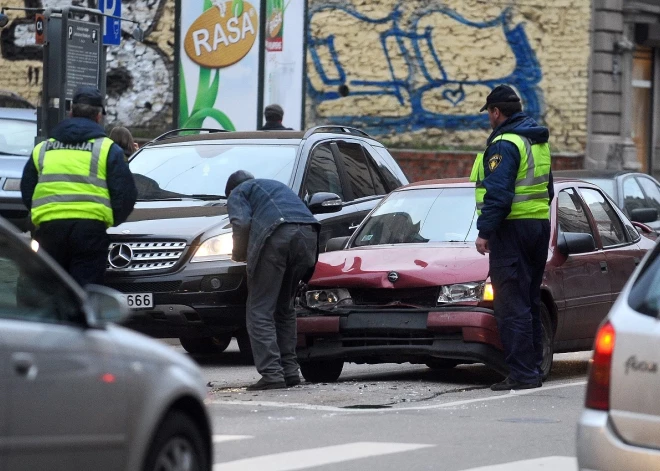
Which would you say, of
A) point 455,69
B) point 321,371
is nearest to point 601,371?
point 321,371

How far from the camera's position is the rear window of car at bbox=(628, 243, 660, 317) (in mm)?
5922

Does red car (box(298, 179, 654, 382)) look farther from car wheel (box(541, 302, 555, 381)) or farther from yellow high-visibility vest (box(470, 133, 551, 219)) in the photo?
yellow high-visibility vest (box(470, 133, 551, 219))

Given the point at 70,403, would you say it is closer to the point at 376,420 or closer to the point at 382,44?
the point at 376,420

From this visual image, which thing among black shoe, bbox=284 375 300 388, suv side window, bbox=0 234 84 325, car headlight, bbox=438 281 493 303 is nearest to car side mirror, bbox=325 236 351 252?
black shoe, bbox=284 375 300 388

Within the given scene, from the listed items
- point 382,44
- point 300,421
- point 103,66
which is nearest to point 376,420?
point 300,421

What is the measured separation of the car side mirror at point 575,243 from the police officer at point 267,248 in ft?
6.09

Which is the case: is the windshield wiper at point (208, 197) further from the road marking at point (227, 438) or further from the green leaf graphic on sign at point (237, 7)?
the green leaf graphic on sign at point (237, 7)

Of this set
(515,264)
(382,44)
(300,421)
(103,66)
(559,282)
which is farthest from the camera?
(382,44)

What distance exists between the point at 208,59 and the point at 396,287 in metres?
11.3

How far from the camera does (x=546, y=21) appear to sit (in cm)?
3133

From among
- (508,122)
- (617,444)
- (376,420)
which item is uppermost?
(508,122)

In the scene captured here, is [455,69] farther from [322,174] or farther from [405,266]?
[405,266]

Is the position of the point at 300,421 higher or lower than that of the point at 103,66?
lower

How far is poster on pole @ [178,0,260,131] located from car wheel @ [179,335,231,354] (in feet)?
24.9
